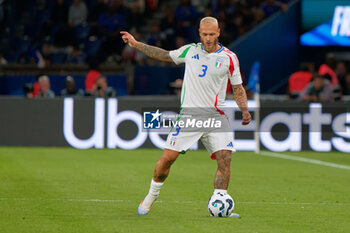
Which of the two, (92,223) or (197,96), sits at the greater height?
(197,96)

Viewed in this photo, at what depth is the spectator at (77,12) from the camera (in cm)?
Answer: 2623

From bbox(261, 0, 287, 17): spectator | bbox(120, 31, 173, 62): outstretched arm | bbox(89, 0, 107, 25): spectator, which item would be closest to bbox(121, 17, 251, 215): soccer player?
bbox(120, 31, 173, 62): outstretched arm

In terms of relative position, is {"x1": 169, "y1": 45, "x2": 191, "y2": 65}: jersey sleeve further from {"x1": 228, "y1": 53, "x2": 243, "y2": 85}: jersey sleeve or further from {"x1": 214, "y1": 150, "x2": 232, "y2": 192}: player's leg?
{"x1": 214, "y1": 150, "x2": 232, "y2": 192}: player's leg

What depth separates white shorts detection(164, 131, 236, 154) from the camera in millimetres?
9016

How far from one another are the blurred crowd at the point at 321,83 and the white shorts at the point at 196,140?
450 inches

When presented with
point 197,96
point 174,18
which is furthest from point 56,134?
point 197,96

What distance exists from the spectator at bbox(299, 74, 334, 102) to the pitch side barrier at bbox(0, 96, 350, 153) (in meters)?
0.63

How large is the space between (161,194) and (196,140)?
238 cm

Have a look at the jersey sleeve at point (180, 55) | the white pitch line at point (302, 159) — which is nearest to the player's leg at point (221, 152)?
the jersey sleeve at point (180, 55)

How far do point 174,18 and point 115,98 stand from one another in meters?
6.89

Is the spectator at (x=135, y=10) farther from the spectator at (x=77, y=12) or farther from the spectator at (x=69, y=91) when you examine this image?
the spectator at (x=69, y=91)

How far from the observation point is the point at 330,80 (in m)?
22.1

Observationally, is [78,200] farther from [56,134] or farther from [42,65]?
[42,65]

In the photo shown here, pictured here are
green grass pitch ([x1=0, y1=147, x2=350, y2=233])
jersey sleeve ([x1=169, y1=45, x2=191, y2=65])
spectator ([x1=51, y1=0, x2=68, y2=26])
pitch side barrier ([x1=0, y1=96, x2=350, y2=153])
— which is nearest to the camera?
green grass pitch ([x1=0, y1=147, x2=350, y2=233])
